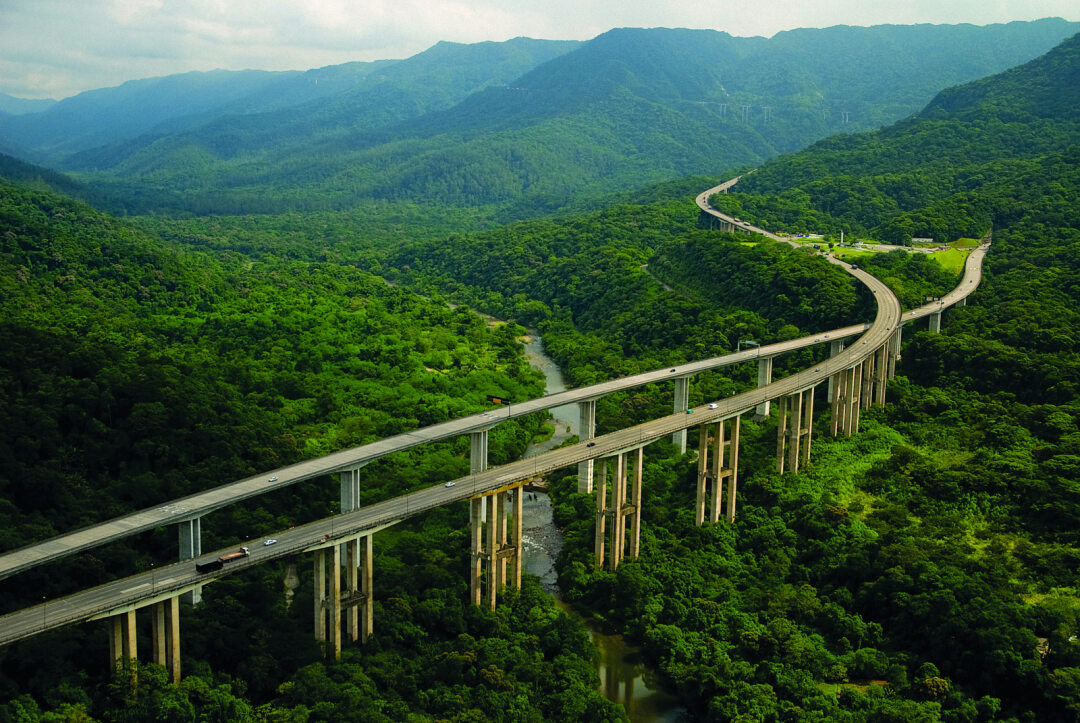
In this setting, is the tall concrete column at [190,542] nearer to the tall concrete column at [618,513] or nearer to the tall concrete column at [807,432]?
the tall concrete column at [618,513]

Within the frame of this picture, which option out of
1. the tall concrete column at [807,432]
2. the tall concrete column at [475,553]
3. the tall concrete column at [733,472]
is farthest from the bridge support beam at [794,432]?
the tall concrete column at [475,553]

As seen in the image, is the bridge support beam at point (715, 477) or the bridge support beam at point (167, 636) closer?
the bridge support beam at point (167, 636)

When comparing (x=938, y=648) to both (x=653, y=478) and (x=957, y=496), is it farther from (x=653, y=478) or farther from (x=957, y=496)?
(x=653, y=478)

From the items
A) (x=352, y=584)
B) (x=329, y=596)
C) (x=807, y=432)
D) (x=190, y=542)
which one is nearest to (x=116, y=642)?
(x=190, y=542)

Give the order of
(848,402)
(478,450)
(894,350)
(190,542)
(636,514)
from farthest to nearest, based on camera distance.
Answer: (894,350) < (848,402) < (636,514) < (478,450) < (190,542)

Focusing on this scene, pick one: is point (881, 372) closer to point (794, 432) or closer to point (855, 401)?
point (855, 401)

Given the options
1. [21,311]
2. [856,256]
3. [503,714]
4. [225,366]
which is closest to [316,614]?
[503,714]
